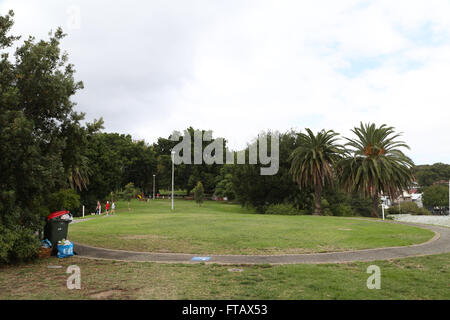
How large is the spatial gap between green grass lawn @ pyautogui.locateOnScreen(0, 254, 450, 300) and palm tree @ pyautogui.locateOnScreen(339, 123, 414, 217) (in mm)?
26715

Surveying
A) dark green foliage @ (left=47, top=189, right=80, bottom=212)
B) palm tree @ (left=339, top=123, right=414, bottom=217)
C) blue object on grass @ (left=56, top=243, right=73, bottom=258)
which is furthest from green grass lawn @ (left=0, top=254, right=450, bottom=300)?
palm tree @ (left=339, top=123, right=414, bottom=217)

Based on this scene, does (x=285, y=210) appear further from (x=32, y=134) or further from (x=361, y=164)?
(x=32, y=134)

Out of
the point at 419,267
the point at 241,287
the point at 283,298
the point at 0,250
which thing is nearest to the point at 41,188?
the point at 0,250

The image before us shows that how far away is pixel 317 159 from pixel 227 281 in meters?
30.4

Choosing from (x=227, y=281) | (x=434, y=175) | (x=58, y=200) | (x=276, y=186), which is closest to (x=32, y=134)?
(x=58, y=200)

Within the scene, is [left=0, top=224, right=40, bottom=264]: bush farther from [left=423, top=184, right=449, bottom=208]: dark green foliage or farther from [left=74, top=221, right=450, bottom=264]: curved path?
[left=423, top=184, right=449, bottom=208]: dark green foliage

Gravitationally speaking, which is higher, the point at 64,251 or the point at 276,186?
the point at 276,186

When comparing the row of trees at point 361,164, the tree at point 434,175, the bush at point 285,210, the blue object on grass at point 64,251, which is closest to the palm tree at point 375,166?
the row of trees at point 361,164

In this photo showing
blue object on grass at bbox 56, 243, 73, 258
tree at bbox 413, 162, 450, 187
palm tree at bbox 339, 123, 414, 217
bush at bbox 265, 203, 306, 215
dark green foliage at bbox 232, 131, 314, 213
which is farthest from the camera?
tree at bbox 413, 162, 450, 187

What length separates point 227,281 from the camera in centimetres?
738

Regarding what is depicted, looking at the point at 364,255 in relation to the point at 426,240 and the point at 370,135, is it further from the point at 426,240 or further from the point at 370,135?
the point at 370,135

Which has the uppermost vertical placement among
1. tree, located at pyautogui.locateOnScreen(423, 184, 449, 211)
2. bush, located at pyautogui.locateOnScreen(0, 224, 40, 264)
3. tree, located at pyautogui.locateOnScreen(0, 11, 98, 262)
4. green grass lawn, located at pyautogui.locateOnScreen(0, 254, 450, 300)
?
tree, located at pyautogui.locateOnScreen(0, 11, 98, 262)

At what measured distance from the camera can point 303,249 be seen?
458 inches

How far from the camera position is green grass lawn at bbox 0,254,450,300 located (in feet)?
20.9
